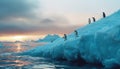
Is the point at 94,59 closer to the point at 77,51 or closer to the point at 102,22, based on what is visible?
the point at 77,51

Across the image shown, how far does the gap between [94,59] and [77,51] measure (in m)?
4.01

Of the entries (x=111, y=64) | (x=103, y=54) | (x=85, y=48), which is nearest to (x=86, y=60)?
(x=85, y=48)

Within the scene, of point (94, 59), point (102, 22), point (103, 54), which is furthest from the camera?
point (102, 22)

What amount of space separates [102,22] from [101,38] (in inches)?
452

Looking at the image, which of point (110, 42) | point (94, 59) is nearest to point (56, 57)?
point (94, 59)

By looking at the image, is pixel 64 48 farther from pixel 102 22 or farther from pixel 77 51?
pixel 102 22

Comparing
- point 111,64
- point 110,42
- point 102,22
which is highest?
point 102,22

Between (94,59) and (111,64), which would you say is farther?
(94,59)

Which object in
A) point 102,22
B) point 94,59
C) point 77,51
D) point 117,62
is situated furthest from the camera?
point 102,22

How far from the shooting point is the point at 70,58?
47688mm

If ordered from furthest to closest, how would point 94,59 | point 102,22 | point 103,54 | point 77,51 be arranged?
point 102,22, point 77,51, point 94,59, point 103,54

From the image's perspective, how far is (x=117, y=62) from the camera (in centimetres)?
3603

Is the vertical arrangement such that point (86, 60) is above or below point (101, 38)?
below

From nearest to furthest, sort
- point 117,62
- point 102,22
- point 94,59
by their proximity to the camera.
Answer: point 117,62, point 94,59, point 102,22
